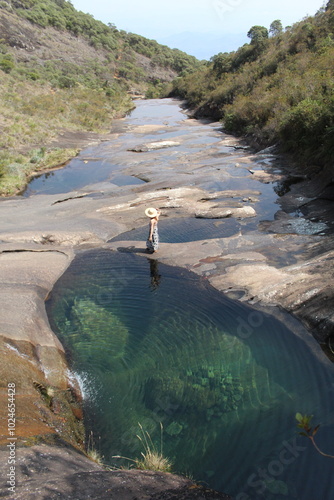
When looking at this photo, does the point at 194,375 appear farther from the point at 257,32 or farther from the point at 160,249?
the point at 257,32

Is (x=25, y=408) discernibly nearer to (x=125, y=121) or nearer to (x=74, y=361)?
(x=74, y=361)

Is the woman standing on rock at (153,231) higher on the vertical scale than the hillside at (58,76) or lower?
lower

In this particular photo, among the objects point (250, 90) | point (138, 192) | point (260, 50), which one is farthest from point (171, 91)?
point (138, 192)

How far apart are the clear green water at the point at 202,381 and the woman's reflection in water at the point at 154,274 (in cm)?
11

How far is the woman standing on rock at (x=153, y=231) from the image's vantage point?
548 inches

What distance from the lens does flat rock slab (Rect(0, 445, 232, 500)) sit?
182 inches

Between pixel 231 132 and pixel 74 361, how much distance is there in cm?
4058

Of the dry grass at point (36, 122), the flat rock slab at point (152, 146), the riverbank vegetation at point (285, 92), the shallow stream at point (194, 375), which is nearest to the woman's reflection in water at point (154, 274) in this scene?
the shallow stream at point (194, 375)

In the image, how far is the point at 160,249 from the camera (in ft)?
49.5

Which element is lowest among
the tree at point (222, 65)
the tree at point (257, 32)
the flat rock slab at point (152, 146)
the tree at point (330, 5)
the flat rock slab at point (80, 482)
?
the flat rock slab at point (80, 482)

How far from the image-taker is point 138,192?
74.7 feet

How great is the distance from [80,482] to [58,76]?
77.1 m

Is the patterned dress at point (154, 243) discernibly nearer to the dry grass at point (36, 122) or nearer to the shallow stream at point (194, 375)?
the shallow stream at point (194, 375)

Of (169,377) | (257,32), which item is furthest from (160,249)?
(257,32)
